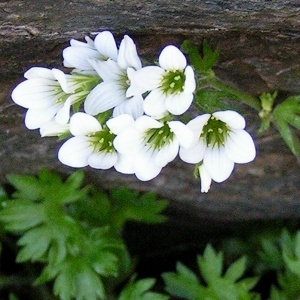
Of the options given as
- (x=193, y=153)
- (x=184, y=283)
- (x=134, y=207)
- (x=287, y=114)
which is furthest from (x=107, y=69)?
(x=184, y=283)

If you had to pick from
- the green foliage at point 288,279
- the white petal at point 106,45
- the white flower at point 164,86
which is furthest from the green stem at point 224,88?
the green foliage at point 288,279

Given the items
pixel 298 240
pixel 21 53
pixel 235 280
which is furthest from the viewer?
pixel 235 280

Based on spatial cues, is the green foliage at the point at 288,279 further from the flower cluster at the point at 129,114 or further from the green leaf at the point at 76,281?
the flower cluster at the point at 129,114

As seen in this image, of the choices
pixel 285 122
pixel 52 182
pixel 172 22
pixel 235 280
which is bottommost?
pixel 235 280

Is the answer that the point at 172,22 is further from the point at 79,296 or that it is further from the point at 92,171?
the point at 79,296

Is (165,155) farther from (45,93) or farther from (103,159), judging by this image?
(45,93)

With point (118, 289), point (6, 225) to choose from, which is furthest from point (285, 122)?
point (118, 289)
